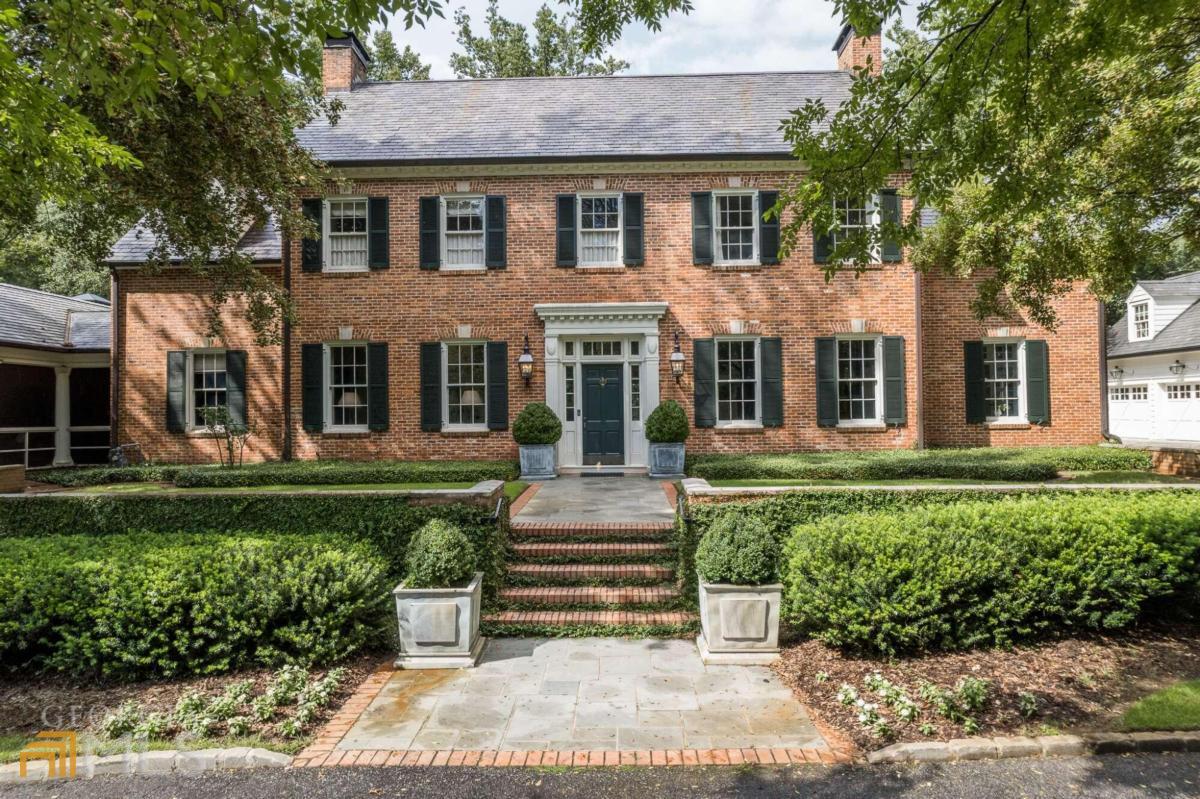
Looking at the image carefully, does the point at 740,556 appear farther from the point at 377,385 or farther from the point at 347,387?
the point at 347,387

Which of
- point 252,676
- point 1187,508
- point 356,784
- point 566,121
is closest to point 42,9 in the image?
point 252,676

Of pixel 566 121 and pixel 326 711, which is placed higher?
pixel 566 121

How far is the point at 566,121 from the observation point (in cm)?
1456

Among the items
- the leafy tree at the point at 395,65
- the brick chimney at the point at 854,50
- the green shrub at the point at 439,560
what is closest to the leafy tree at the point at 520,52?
the leafy tree at the point at 395,65

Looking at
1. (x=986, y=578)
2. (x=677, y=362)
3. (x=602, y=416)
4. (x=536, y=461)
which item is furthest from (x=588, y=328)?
(x=986, y=578)

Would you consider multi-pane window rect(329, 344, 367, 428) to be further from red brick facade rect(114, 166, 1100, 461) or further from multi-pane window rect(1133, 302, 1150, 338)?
multi-pane window rect(1133, 302, 1150, 338)

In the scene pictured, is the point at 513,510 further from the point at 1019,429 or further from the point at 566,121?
the point at 1019,429

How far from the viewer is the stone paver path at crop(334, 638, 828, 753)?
4230 millimetres

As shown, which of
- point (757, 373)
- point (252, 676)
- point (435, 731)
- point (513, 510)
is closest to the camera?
point (435, 731)

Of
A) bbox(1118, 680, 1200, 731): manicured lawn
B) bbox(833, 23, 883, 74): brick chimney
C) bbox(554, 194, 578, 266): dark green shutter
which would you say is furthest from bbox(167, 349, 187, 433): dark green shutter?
bbox(833, 23, 883, 74): brick chimney

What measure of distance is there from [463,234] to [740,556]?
10110mm

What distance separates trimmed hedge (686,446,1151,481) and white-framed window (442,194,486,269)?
6132 millimetres

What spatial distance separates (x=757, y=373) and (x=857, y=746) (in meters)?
9.80

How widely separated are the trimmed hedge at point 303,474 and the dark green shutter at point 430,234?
415cm
